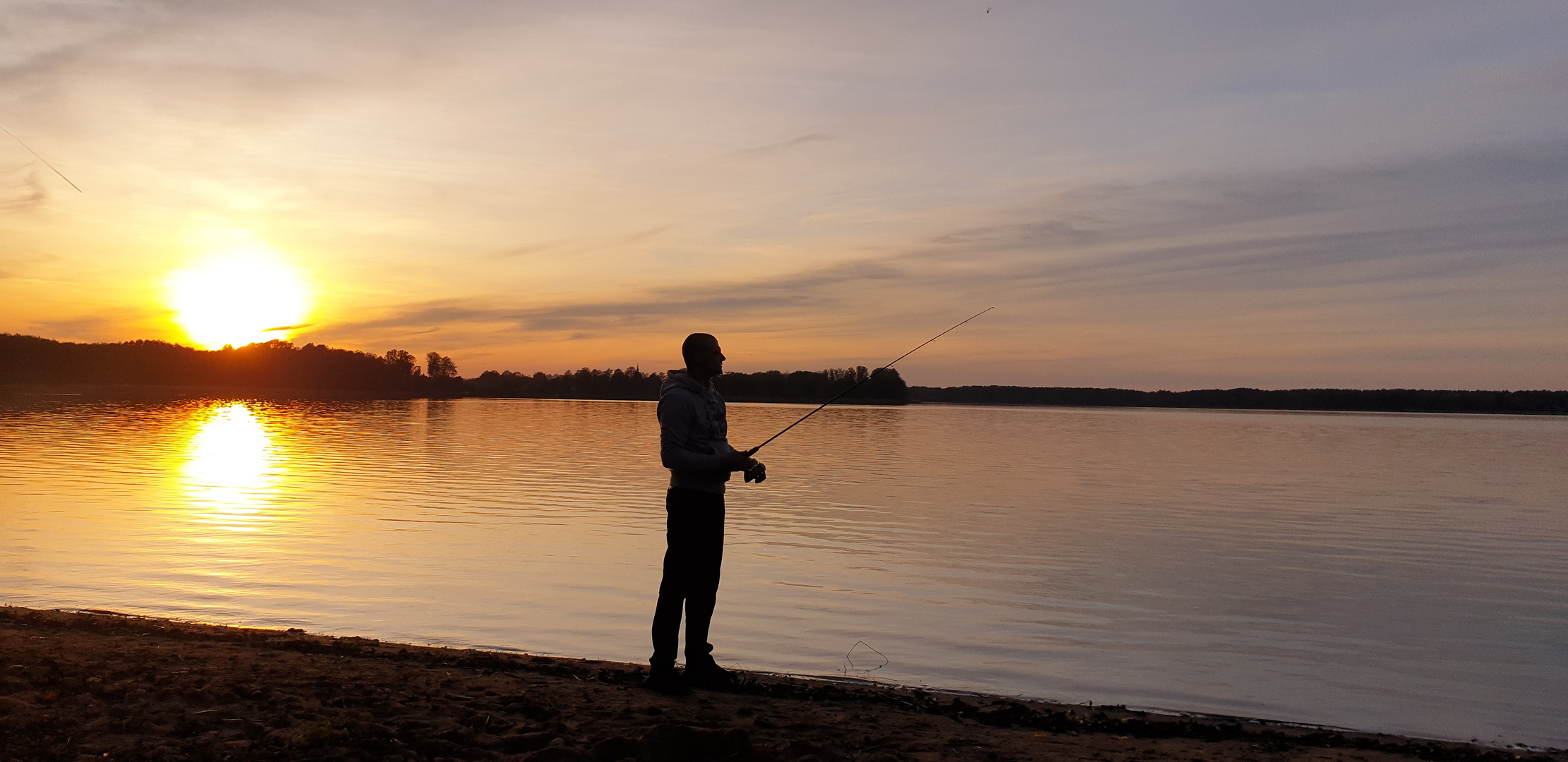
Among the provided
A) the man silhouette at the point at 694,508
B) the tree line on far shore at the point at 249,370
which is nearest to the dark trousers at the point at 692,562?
the man silhouette at the point at 694,508

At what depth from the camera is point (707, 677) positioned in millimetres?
6109

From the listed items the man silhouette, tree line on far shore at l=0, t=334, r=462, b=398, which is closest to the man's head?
the man silhouette

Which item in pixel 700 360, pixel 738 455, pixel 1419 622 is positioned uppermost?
pixel 700 360

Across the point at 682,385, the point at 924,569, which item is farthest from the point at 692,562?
the point at 924,569

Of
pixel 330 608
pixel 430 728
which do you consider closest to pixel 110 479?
pixel 330 608

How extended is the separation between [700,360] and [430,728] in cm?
256

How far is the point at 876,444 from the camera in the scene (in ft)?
120

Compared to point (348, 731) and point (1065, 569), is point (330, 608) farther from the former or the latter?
point (1065, 569)

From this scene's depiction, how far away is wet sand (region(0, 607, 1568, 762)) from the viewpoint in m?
4.48

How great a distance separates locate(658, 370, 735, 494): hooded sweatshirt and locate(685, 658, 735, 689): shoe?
1.03 m

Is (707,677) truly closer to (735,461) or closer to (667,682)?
(667,682)

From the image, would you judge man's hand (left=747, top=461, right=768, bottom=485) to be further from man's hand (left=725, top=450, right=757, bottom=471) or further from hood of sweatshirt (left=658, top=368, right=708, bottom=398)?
hood of sweatshirt (left=658, top=368, right=708, bottom=398)

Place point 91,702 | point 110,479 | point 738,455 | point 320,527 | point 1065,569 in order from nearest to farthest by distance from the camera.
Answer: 1. point 91,702
2. point 738,455
3. point 1065,569
4. point 320,527
5. point 110,479

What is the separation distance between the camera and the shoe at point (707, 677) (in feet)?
19.9
